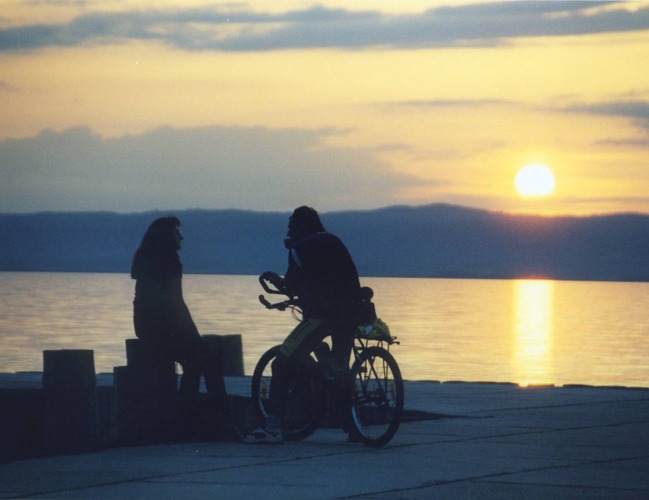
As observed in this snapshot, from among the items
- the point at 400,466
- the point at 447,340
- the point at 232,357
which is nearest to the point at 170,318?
the point at 400,466

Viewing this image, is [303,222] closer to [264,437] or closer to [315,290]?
[315,290]

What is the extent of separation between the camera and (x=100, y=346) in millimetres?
59656

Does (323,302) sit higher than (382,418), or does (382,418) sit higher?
(323,302)

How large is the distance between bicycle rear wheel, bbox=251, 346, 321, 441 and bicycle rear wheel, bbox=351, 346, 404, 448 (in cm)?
47

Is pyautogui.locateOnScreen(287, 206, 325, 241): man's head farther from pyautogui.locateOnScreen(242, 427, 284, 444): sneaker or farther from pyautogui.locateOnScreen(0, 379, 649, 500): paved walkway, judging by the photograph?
pyautogui.locateOnScreen(0, 379, 649, 500): paved walkway

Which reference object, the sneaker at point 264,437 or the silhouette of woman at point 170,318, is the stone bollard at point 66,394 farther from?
the sneaker at point 264,437

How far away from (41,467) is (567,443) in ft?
14.6

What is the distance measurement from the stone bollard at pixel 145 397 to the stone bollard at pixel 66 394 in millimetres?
293

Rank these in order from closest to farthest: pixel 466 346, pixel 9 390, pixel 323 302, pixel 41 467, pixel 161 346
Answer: pixel 41 467 → pixel 323 302 → pixel 161 346 → pixel 9 390 → pixel 466 346

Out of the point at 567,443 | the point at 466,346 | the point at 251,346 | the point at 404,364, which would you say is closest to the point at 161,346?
the point at 567,443

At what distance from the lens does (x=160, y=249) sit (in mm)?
13797

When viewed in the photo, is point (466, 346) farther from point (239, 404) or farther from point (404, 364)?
point (239, 404)

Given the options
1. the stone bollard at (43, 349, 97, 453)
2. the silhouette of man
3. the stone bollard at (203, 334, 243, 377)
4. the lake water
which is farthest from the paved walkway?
the lake water

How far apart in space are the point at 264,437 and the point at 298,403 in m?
0.50
